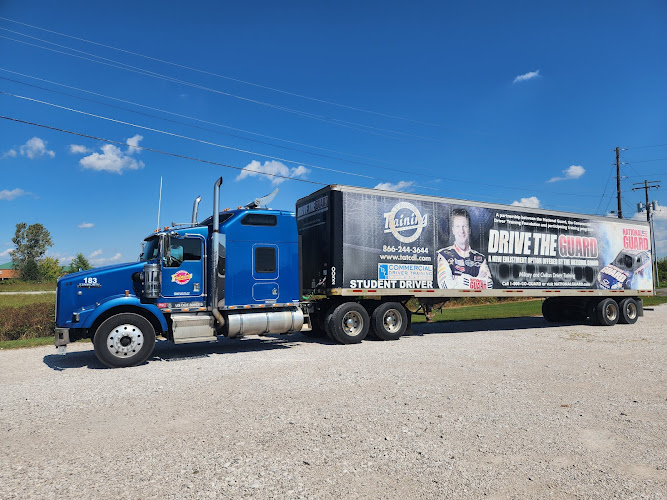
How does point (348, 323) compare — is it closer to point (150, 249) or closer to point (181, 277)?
point (181, 277)

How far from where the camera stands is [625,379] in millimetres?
8031

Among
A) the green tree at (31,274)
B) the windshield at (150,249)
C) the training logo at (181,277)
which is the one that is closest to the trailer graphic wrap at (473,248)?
the training logo at (181,277)

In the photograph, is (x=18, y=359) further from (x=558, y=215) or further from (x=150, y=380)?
(x=558, y=215)

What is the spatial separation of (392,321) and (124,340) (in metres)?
Result: 7.36

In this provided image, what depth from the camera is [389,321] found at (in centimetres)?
1348

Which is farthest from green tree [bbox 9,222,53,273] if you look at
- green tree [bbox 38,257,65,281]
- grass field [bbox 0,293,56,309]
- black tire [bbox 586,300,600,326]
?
black tire [bbox 586,300,600,326]

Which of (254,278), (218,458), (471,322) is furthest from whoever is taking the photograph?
(471,322)

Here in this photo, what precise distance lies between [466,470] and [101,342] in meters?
7.81

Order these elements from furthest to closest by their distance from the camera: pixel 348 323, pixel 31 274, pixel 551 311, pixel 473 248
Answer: pixel 31 274, pixel 551 311, pixel 473 248, pixel 348 323

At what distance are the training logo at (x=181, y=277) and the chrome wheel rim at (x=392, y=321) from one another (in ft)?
18.8

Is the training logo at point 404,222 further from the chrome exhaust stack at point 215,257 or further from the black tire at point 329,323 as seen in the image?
the chrome exhaust stack at point 215,257

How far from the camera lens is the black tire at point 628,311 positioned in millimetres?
18438

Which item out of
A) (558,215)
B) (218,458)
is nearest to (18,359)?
(218,458)

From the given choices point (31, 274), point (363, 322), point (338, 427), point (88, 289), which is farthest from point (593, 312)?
point (31, 274)
